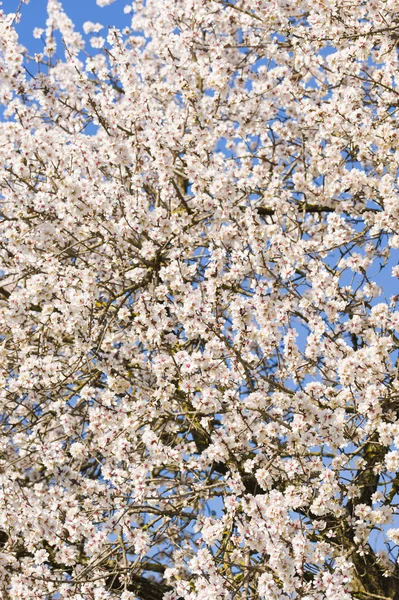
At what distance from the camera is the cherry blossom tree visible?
21.6 feet

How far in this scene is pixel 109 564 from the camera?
8023 millimetres

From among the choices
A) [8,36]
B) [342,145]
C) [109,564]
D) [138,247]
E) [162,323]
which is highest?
[8,36]

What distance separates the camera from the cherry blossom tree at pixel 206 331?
6.58 meters

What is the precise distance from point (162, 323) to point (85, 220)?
4.95 feet

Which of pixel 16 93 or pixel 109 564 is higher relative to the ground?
pixel 16 93

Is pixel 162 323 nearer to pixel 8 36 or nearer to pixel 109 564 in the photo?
pixel 109 564

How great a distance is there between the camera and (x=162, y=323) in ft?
23.4

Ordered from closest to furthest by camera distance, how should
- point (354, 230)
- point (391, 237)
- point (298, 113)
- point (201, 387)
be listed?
point (201, 387), point (391, 237), point (354, 230), point (298, 113)

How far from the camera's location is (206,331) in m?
7.11

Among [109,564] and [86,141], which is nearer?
[109,564]

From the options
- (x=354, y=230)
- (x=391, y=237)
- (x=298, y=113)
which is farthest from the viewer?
(x=298, y=113)

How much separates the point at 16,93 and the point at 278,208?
2.93m

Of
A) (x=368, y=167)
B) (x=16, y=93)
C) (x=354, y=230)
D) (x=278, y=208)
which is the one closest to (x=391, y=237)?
(x=354, y=230)

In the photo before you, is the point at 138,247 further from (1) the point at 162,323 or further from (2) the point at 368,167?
(2) the point at 368,167
